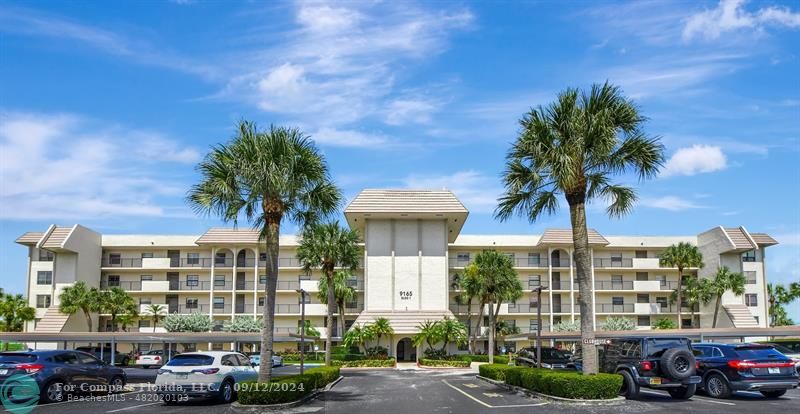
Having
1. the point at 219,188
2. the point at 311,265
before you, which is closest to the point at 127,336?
the point at 311,265

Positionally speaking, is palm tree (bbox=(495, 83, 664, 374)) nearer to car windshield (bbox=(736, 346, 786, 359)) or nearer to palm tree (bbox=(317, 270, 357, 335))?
car windshield (bbox=(736, 346, 786, 359))

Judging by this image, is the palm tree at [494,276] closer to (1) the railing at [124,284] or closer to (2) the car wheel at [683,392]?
(2) the car wheel at [683,392]

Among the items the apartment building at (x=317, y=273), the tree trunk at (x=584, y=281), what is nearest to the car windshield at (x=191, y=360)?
the tree trunk at (x=584, y=281)

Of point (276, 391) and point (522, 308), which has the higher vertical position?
point (522, 308)

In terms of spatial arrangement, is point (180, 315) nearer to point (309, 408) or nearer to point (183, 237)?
point (183, 237)

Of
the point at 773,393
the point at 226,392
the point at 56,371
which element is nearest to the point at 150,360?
the point at 56,371

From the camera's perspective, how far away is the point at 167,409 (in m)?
19.7

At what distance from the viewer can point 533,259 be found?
2894 inches

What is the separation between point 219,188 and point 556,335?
3655cm

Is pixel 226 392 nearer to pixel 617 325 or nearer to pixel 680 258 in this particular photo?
pixel 617 325

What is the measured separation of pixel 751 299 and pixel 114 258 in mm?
62505

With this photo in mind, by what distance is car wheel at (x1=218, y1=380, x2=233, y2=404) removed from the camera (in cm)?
2081

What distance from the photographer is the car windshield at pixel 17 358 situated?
20922 millimetres

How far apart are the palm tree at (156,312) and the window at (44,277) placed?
9215 mm
